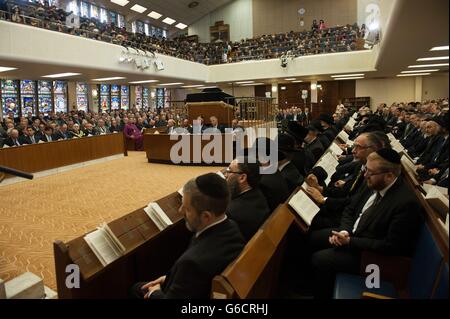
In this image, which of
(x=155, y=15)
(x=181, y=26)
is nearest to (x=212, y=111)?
(x=155, y=15)

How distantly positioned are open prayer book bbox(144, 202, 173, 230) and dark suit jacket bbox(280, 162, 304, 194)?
66.3 inches

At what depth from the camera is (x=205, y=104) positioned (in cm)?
1330

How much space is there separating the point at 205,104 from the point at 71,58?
16.5ft

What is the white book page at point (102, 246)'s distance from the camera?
2.76 meters

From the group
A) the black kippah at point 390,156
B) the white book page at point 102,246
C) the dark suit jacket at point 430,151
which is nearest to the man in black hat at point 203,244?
the white book page at point 102,246

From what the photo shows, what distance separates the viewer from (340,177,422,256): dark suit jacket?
8.57 ft

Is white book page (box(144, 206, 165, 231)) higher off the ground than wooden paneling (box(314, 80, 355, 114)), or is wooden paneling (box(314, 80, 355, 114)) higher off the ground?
wooden paneling (box(314, 80, 355, 114))

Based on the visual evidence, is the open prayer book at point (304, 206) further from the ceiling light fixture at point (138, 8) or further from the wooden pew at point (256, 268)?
the ceiling light fixture at point (138, 8)

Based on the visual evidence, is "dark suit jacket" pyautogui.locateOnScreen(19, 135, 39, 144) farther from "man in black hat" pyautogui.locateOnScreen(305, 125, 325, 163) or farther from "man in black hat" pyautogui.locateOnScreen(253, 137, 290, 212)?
"man in black hat" pyautogui.locateOnScreen(253, 137, 290, 212)

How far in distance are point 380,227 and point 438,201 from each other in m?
0.52

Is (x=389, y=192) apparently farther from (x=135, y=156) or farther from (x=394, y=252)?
(x=135, y=156)

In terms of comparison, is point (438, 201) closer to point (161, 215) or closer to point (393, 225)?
point (393, 225)

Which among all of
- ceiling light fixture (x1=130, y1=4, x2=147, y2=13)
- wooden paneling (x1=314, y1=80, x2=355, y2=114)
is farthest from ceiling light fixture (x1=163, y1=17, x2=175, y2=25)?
wooden paneling (x1=314, y1=80, x2=355, y2=114)
